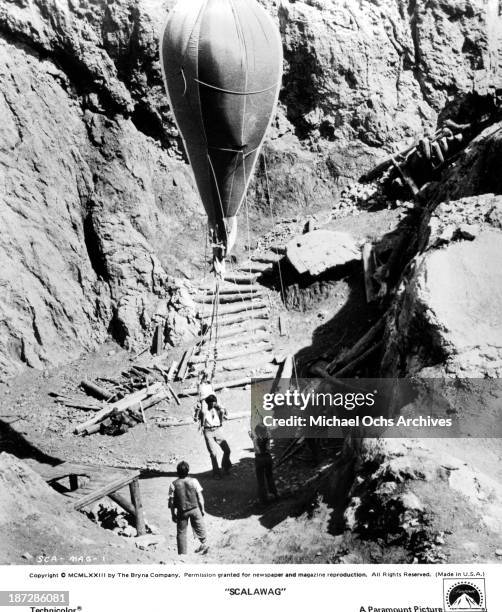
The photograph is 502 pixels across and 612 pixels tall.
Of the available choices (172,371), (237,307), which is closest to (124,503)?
(172,371)

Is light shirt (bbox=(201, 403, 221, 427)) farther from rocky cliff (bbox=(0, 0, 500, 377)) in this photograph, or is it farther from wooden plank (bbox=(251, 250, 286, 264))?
wooden plank (bbox=(251, 250, 286, 264))

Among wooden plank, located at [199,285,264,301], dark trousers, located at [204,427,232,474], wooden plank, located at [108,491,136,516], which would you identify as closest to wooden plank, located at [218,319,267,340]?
wooden plank, located at [199,285,264,301]

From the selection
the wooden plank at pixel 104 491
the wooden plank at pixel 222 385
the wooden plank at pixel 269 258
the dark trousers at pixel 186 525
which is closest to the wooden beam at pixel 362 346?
the wooden plank at pixel 222 385

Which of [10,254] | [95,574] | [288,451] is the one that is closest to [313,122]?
[10,254]

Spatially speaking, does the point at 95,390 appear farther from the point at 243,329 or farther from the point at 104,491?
the point at 104,491

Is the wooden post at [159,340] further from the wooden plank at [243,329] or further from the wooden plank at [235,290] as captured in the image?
the wooden plank at [235,290]

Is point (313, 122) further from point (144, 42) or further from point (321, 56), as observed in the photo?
point (144, 42)
